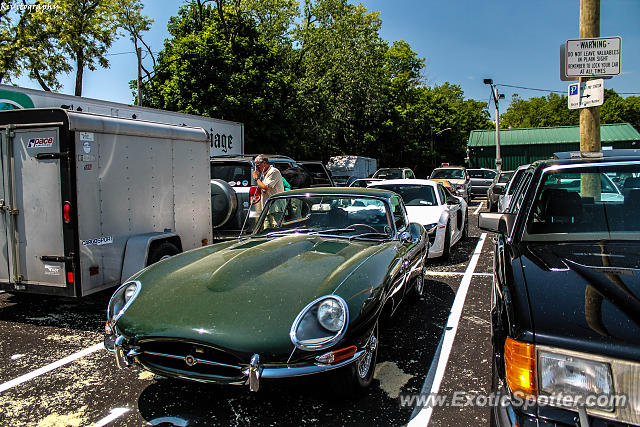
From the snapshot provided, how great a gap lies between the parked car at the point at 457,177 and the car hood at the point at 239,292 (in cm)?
1598

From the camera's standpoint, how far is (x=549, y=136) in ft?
177

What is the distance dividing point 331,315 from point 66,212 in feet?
11.2

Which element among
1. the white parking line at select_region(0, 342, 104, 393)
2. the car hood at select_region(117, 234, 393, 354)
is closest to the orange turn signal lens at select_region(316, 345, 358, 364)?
the car hood at select_region(117, 234, 393, 354)

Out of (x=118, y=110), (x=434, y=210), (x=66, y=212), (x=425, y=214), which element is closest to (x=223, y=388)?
(x=66, y=212)

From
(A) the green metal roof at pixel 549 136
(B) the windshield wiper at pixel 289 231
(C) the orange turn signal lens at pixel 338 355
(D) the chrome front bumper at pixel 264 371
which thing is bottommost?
(D) the chrome front bumper at pixel 264 371

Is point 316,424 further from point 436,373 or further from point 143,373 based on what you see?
point 143,373

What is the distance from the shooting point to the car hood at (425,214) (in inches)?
293

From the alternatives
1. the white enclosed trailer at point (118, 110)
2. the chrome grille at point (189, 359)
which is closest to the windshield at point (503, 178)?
the white enclosed trailer at point (118, 110)

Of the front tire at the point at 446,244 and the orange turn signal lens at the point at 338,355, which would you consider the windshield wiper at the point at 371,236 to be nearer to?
the orange turn signal lens at the point at 338,355

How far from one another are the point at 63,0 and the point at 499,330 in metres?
26.2

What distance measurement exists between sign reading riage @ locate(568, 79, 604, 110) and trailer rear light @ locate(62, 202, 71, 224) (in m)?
6.79

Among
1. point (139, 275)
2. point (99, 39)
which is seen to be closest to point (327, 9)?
point (99, 39)

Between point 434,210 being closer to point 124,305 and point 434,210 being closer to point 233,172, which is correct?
point 233,172

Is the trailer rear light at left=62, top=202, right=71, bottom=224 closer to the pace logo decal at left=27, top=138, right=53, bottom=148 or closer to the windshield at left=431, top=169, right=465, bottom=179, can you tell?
the pace logo decal at left=27, top=138, right=53, bottom=148
